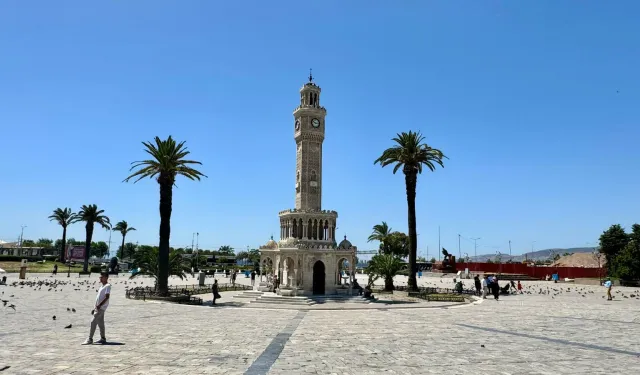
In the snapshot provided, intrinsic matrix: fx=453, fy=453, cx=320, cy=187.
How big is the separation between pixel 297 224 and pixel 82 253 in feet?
203

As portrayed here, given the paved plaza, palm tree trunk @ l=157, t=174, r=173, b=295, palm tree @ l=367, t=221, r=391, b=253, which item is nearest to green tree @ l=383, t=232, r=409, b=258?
palm tree @ l=367, t=221, r=391, b=253

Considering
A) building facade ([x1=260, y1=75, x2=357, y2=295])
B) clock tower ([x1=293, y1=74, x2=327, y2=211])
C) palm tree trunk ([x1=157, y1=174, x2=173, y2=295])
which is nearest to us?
palm tree trunk ([x1=157, y1=174, x2=173, y2=295])

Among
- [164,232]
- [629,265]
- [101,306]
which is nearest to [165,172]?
[164,232]

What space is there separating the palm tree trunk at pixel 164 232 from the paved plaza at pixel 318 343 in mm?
6287

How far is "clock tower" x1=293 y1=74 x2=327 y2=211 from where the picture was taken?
4231 cm

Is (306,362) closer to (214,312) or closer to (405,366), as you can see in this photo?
(405,366)

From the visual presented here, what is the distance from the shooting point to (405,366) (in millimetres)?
12648

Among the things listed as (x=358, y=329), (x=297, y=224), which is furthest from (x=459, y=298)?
(x=358, y=329)

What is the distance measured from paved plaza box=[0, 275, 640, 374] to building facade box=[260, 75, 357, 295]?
40.2 ft

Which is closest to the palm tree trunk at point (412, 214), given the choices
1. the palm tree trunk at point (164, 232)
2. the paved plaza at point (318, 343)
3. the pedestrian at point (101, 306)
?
the paved plaza at point (318, 343)

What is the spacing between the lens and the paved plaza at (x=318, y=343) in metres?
12.2

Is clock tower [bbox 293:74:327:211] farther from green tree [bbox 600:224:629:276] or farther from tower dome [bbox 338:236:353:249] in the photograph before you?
green tree [bbox 600:224:629:276]

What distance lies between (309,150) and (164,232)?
51.3 ft

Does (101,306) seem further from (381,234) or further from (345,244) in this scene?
(381,234)
